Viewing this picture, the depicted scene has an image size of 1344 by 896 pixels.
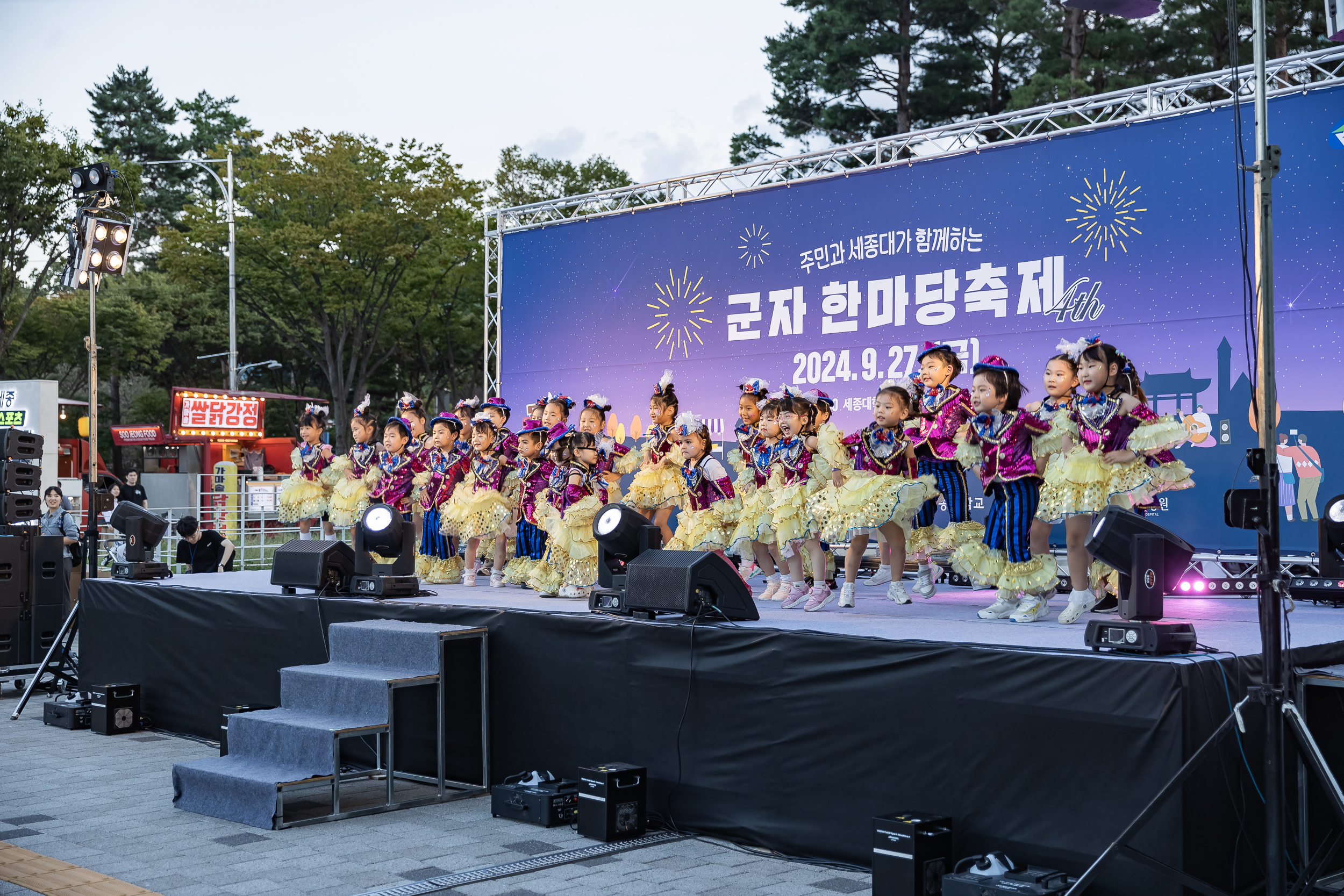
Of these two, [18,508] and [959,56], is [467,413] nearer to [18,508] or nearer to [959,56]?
[18,508]

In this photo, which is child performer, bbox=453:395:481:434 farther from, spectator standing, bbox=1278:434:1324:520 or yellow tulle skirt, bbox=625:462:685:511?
spectator standing, bbox=1278:434:1324:520

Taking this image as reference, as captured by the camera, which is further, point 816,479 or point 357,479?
point 357,479

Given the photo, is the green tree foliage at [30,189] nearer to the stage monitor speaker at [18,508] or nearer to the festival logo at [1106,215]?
the stage monitor speaker at [18,508]

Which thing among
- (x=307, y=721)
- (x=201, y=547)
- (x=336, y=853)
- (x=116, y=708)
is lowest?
(x=336, y=853)

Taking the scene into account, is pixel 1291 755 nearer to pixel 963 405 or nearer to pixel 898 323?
pixel 963 405

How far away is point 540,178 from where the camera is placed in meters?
28.0

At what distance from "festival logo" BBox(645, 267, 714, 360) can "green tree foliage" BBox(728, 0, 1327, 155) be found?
1022 cm

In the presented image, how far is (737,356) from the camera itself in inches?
413

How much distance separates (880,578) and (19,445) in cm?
625

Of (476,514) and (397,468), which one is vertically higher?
(397,468)

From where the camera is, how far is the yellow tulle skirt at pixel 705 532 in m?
6.85

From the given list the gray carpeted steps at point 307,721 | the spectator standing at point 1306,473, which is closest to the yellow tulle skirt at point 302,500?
the gray carpeted steps at point 307,721

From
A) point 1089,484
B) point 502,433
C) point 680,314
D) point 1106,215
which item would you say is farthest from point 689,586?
point 680,314

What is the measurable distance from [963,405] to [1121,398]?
948 millimetres
